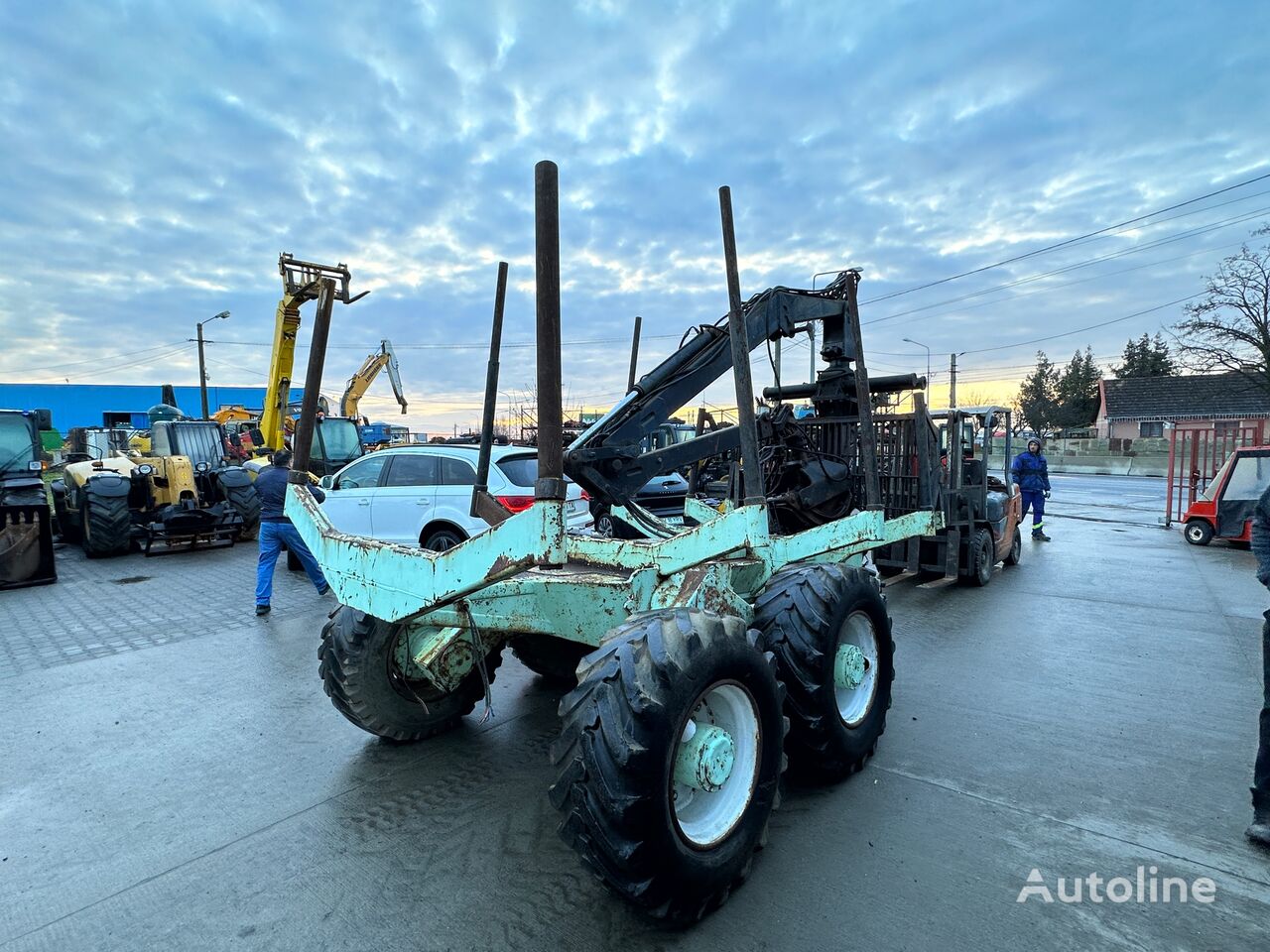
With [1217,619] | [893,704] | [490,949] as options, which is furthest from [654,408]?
[1217,619]

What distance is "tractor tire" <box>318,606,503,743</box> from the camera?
145 inches

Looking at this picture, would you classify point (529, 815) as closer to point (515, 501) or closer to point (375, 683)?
point (375, 683)

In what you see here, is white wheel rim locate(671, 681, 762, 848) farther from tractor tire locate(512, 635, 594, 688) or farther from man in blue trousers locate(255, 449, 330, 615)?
man in blue trousers locate(255, 449, 330, 615)

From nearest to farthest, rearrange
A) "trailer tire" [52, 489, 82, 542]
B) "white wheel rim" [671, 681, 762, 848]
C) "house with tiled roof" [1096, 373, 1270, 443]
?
"white wheel rim" [671, 681, 762, 848]
"trailer tire" [52, 489, 82, 542]
"house with tiled roof" [1096, 373, 1270, 443]

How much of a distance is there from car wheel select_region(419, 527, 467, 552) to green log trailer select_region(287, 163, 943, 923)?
3730 millimetres

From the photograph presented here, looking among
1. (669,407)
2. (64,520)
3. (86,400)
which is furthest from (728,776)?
(86,400)

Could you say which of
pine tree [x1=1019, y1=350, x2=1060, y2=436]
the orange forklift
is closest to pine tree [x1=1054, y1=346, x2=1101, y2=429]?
pine tree [x1=1019, y1=350, x2=1060, y2=436]

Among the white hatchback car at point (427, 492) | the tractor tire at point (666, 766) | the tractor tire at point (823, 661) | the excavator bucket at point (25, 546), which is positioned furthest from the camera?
the excavator bucket at point (25, 546)

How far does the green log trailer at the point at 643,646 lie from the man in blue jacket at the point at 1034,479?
29.5ft

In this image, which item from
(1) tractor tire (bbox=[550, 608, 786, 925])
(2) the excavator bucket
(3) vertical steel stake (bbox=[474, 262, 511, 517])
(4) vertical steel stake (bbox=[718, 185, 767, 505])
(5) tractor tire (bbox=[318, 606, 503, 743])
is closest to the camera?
(1) tractor tire (bbox=[550, 608, 786, 925])

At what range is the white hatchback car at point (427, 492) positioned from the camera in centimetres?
772

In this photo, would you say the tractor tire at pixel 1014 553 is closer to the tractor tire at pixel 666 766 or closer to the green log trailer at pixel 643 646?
the green log trailer at pixel 643 646

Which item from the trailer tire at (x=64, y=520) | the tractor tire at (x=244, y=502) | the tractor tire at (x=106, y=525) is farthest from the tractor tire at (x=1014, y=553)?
the trailer tire at (x=64, y=520)

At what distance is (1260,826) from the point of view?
2.94 metres
